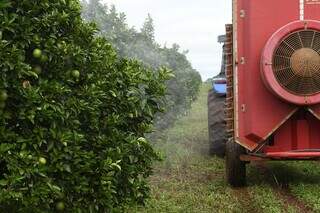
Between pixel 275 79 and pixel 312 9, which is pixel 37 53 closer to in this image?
pixel 275 79

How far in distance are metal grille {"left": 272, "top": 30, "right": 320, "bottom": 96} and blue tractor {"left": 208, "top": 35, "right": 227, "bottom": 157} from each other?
107 inches

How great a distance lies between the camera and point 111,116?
12.6 feet

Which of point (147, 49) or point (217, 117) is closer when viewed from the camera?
point (217, 117)

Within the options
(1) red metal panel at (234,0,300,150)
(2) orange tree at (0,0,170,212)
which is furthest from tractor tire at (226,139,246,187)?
(2) orange tree at (0,0,170,212)

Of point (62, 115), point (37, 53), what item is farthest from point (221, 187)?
point (37, 53)

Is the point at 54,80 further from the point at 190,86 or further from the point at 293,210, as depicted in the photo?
the point at 190,86

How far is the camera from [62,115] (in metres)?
3.40

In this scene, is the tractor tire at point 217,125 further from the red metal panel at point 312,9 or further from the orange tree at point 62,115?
the orange tree at point 62,115

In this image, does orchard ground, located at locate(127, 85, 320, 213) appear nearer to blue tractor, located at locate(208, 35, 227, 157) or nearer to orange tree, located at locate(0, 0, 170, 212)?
blue tractor, located at locate(208, 35, 227, 157)

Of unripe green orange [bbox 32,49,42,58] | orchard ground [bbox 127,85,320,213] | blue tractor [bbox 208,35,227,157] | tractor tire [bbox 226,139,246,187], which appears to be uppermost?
unripe green orange [bbox 32,49,42,58]

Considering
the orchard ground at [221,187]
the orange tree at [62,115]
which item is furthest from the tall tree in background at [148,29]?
the orange tree at [62,115]

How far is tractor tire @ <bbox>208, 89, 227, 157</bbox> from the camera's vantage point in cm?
941

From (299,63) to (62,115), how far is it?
375 cm

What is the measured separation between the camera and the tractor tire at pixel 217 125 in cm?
941
